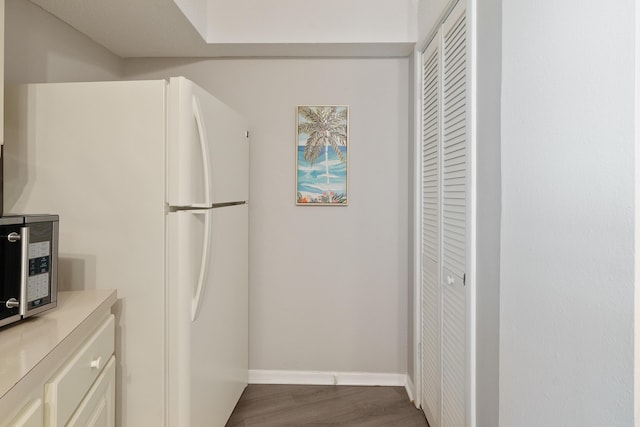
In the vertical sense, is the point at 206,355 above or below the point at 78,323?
below

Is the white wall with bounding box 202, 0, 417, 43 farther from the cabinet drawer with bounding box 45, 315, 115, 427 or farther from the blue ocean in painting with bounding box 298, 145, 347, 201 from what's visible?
the cabinet drawer with bounding box 45, 315, 115, 427

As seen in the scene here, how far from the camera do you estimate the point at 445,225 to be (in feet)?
6.63

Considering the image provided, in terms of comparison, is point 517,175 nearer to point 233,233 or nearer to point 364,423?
point 233,233

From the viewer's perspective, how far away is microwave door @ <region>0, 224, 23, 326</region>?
4.35 ft

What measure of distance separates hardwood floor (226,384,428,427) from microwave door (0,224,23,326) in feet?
4.86

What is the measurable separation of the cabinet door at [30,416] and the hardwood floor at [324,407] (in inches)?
60.2

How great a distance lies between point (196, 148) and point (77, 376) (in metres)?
0.93

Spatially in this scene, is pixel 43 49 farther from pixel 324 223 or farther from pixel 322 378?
pixel 322 378

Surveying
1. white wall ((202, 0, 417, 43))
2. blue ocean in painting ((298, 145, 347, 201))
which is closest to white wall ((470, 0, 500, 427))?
white wall ((202, 0, 417, 43))

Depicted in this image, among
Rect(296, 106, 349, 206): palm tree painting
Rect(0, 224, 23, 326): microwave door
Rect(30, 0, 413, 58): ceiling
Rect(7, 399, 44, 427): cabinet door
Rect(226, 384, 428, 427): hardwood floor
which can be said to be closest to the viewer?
Rect(7, 399, 44, 427): cabinet door

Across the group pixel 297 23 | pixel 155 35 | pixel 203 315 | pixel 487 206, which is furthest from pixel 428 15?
pixel 203 315

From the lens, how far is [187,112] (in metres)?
1.77

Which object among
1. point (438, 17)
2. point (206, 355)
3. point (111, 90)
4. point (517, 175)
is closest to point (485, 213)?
point (517, 175)

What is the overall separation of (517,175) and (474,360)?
0.75 metres
